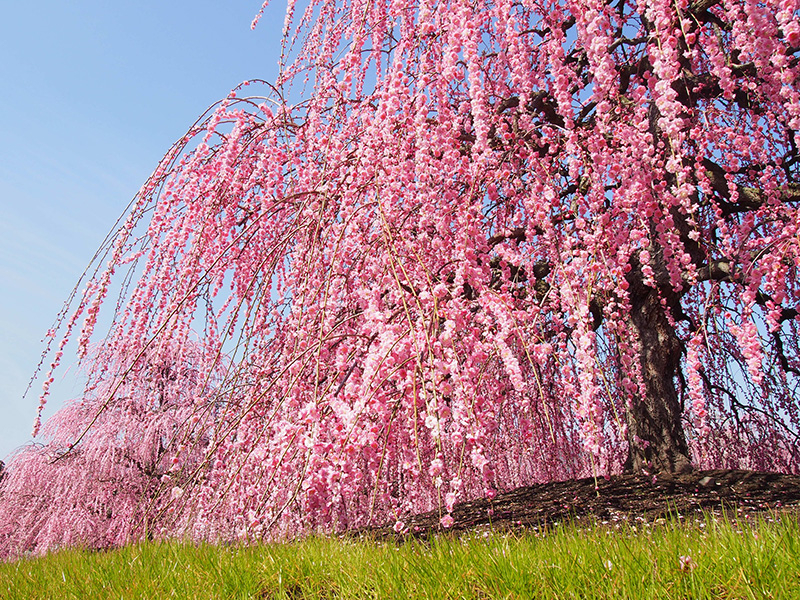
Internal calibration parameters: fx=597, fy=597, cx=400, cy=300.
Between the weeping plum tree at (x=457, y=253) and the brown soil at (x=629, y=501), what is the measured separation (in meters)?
0.29

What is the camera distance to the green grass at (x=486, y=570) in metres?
1.87

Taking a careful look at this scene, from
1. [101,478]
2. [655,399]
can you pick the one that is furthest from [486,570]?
[101,478]

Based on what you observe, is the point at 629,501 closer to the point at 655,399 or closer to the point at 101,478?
the point at 655,399

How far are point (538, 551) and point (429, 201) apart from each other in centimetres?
182

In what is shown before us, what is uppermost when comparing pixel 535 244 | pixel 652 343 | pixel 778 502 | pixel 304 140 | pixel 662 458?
pixel 304 140

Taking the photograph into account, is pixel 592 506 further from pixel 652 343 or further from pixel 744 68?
pixel 744 68

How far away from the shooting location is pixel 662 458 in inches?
182

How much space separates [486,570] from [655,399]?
10.5ft

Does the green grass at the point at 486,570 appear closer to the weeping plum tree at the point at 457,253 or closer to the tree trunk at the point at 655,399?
the weeping plum tree at the point at 457,253

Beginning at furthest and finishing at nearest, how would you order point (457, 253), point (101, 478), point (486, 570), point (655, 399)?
point (101, 478) < point (655, 399) < point (457, 253) < point (486, 570)

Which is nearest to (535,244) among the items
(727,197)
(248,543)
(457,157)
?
(457,157)

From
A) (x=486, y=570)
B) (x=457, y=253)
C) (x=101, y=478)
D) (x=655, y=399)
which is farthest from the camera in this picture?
(x=101, y=478)

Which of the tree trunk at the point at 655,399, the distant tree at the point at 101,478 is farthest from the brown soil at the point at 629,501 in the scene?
the distant tree at the point at 101,478

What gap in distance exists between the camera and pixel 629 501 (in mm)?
3760
